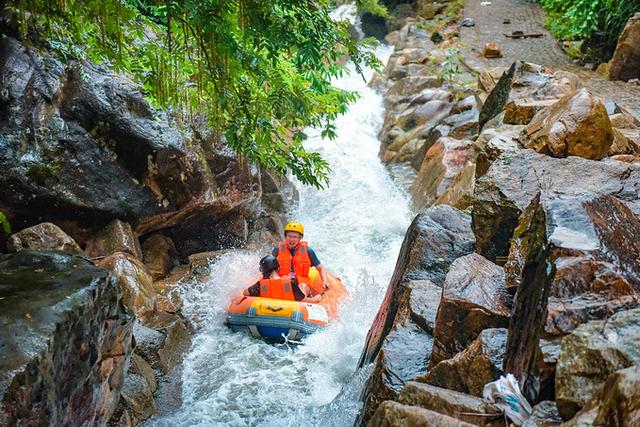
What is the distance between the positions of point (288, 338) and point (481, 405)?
4.54 meters

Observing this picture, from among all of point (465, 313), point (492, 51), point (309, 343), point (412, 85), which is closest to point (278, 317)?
point (309, 343)

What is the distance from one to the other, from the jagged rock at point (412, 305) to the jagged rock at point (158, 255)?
3949 mm

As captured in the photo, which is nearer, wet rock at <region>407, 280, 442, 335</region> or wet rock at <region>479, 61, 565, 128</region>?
wet rock at <region>407, 280, 442, 335</region>

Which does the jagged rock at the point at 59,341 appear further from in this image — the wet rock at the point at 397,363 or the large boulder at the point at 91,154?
the large boulder at the point at 91,154

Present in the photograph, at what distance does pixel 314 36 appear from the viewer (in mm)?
3576

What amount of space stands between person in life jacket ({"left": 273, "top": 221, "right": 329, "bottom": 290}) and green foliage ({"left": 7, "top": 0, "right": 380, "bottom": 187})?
7.29ft

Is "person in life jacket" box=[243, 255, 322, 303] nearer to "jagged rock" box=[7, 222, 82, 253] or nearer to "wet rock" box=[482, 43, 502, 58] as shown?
"jagged rock" box=[7, 222, 82, 253]

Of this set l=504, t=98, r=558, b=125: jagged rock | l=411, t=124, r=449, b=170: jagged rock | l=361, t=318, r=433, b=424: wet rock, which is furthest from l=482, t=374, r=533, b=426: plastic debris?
l=411, t=124, r=449, b=170: jagged rock

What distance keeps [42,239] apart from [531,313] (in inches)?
224

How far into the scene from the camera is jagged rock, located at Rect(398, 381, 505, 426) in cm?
244

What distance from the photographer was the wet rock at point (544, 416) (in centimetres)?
228

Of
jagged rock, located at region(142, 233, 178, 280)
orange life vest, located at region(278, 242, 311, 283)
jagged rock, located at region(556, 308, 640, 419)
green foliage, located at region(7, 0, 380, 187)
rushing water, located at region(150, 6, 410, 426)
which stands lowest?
rushing water, located at region(150, 6, 410, 426)

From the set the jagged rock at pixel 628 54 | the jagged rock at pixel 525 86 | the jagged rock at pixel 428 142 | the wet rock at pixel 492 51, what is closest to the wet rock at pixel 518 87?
the jagged rock at pixel 525 86

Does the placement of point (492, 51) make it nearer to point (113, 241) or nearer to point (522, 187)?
point (522, 187)
